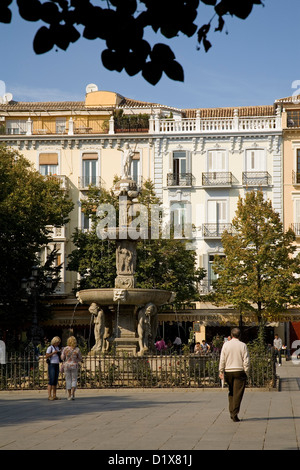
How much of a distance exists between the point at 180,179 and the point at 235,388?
35.1m

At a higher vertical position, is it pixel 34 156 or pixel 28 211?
pixel 34 156

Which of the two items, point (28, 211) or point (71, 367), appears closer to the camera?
point (71, 367)

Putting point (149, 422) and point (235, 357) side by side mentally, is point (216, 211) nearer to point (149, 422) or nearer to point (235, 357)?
point (235, 357)

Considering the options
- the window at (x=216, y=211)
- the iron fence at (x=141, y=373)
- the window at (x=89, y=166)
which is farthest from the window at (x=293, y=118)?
the iron fence at (x=141, y=373)

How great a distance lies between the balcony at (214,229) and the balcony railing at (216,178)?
7.15 ft

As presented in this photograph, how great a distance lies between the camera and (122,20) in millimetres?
5852

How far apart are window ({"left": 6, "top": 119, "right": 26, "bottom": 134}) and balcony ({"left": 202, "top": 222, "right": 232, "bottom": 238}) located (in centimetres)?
1240

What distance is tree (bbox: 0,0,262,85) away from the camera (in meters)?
5.77

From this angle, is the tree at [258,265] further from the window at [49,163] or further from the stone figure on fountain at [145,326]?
the stone figure on fountain at [145,326]

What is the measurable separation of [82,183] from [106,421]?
1397 inches

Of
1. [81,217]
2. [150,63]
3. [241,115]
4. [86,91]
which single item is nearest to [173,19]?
[150,63]

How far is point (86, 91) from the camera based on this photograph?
5469cm
